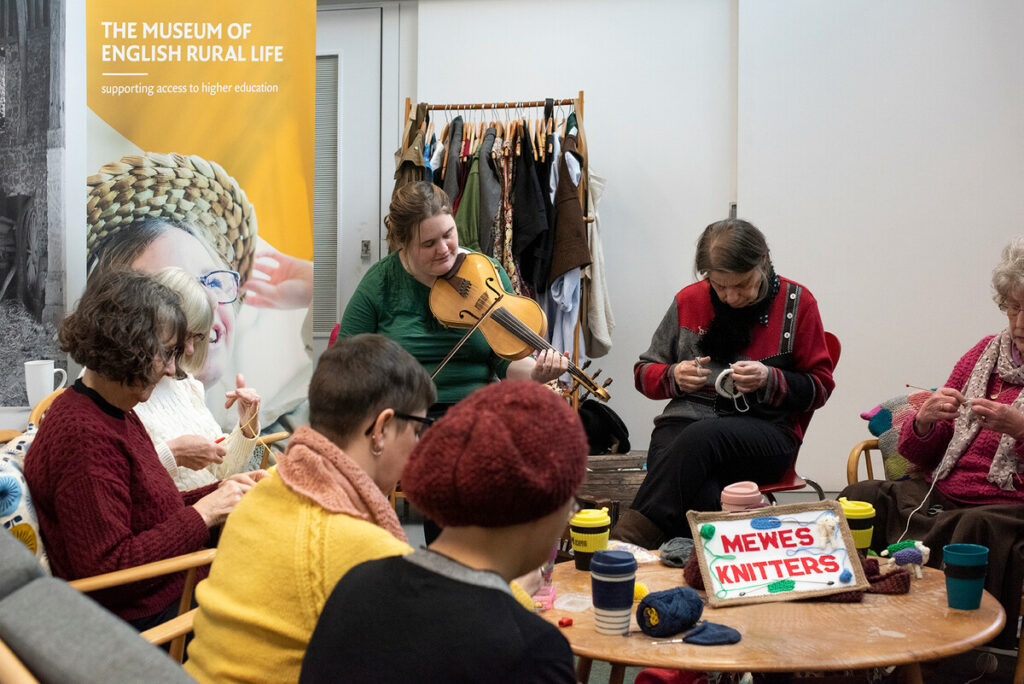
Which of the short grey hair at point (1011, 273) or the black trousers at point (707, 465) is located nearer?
the short grey hair at point (1011, 273)

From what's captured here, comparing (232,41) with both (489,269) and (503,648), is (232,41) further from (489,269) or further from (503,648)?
(503,648)

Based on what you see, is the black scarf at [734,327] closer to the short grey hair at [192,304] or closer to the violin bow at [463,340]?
the violin bow at [463,340]

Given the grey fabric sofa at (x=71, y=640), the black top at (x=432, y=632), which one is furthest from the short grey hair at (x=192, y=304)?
the black top at (x=432, y=632)

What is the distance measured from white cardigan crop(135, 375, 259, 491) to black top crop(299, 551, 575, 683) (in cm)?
154

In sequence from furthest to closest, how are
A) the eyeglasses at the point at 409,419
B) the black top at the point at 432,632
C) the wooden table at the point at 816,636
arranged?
the wooden table at the point at 816,636 < the eyeglasses at the point at 409,419 < the black top at the point at 432,632

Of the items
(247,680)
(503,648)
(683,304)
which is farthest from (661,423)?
(503,648)

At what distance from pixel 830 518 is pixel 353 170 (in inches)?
155

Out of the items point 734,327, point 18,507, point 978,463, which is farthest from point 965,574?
point 18,507

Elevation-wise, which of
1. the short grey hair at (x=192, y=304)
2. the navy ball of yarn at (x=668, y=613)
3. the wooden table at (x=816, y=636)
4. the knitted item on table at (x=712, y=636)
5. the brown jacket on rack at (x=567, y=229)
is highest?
the brown jacket on rack at (x=567, y=229)

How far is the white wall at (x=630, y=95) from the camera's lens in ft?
16.5

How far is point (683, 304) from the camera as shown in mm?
3176

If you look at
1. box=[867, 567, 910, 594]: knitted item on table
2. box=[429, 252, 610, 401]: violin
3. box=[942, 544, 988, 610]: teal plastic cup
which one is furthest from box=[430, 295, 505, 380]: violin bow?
box=[942, 544, 988, 610]: teal plastic cup

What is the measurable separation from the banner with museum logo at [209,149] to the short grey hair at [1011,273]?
106 inches

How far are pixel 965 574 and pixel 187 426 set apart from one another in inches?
75.9
